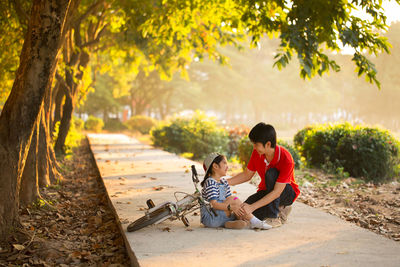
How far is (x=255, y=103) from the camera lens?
71375 millimetres

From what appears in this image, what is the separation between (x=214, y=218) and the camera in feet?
18.3

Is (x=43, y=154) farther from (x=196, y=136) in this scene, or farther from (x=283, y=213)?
(x=196, y=136)

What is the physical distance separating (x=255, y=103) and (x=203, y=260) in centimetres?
6802

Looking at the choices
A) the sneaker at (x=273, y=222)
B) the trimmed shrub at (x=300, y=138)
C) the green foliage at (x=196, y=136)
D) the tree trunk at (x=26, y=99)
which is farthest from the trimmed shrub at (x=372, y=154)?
the tree trunk at (x=26, y=99)

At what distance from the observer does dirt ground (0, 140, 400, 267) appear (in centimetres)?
507

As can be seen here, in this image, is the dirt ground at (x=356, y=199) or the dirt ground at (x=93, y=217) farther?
the dirt ground at (x=356, y=199)

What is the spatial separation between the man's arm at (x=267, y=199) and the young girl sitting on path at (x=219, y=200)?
10 centimetres

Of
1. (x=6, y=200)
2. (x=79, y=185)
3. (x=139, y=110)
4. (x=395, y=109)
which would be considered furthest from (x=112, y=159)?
(x=395, y=109)

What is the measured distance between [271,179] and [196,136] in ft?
40.2

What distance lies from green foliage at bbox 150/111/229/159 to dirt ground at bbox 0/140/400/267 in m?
5.69

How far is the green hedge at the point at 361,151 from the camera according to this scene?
11047 millimetres

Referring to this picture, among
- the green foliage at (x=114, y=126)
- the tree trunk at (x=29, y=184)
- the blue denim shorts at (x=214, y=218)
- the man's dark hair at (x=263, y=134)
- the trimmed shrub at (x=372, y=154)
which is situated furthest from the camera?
the green foliage at (x=114, y=126)

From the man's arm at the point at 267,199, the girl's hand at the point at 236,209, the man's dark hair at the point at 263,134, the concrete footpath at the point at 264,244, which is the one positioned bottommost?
the concrete footpath at the point at 264,244

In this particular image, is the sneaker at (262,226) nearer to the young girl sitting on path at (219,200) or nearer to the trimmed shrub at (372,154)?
the young girl sitting on path at (219,200)
